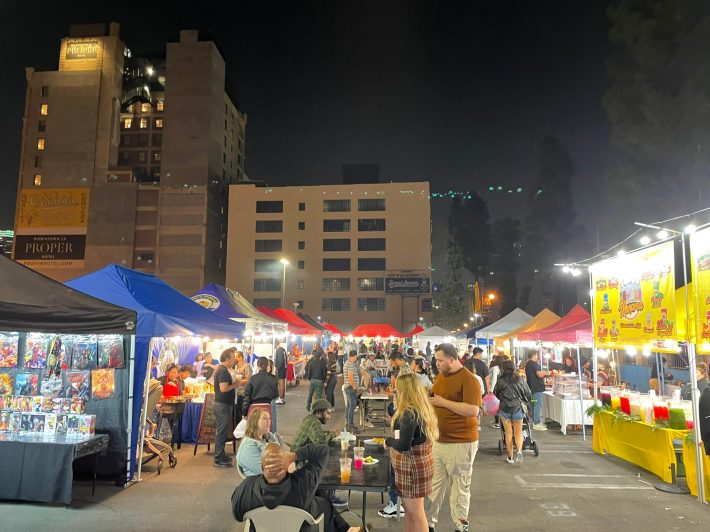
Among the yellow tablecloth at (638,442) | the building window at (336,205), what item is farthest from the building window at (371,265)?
the yellow tablecloth at (638,442)

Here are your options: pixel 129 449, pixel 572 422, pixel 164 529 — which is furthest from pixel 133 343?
pixel 572 422

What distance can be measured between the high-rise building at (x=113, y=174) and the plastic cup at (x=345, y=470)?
5874 cm

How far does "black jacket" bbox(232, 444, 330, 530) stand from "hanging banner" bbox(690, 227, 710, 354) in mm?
5448

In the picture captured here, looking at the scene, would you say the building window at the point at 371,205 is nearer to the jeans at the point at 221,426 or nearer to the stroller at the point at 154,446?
the jeans at the point at 221,426

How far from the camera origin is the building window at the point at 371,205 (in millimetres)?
61906

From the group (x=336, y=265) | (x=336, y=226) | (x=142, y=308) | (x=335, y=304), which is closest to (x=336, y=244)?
(x=336, y=226)

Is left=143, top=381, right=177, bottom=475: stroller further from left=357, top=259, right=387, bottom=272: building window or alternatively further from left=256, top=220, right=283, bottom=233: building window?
left=256, top=220, right=283, bottom=233: building window

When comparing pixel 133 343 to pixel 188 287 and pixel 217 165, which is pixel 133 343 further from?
pixel 217 165

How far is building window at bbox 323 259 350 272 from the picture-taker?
61531mm

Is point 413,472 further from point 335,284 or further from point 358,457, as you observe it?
point 335,284

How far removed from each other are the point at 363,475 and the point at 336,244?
189 ft

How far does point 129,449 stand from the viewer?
6992 mm

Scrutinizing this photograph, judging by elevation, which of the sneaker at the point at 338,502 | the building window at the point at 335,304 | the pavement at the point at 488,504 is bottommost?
the pavement at the point at 488,504

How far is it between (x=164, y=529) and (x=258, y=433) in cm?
194
